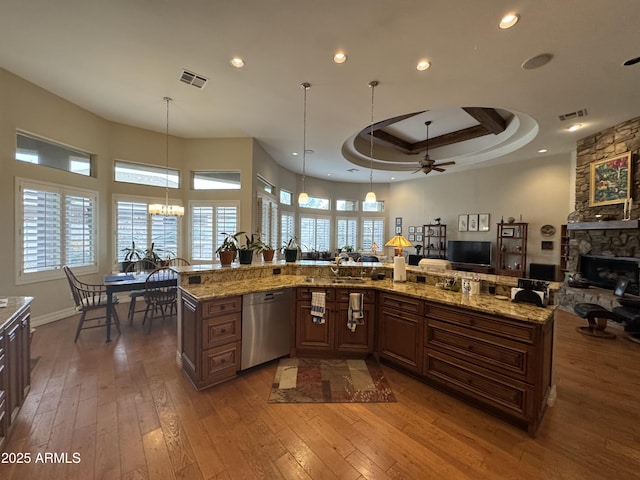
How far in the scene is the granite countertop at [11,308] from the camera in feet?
5.93

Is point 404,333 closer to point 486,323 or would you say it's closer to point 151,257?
point 486,323

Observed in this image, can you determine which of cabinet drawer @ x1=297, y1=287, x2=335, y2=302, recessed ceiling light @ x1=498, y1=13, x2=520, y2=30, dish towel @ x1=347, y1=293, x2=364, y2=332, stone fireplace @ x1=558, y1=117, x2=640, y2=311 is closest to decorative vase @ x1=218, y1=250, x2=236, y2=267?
cabinet drawer @ x1=297, y1=287, x2=335, y2=302

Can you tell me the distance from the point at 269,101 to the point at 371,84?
1641 mm

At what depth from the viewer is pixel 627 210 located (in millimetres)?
4641

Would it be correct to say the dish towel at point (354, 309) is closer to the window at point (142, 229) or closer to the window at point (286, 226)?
the window at point (142, 229)

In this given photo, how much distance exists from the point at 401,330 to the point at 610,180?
5587 millimetres

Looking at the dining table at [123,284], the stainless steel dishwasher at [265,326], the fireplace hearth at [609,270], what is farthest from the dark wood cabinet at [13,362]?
the fireplace hearth at [609,270]

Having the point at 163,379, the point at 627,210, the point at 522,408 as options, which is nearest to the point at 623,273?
the point at 627,210

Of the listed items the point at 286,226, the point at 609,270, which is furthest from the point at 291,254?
the point at 609,270

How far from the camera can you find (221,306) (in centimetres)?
260

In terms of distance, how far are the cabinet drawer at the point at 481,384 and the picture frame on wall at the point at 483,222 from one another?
6.70 metres

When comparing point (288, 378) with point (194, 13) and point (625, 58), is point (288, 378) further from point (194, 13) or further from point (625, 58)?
point (625, 58)

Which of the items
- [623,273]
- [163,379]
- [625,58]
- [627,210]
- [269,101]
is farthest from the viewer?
[623,273]

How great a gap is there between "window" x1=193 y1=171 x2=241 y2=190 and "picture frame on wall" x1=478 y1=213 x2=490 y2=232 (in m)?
7.19
